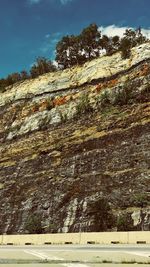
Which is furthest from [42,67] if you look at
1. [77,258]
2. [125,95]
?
[77,258]

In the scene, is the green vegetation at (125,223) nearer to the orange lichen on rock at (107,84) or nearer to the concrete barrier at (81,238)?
the concrete barrier at (81,238)

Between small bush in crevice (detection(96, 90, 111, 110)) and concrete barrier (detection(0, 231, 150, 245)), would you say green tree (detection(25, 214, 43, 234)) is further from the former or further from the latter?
small bush in crevice (detection(96, 90, 111, 110))

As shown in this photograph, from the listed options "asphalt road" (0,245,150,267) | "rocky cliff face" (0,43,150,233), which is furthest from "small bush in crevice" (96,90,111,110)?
"asphalt road" (0,245,150,267)

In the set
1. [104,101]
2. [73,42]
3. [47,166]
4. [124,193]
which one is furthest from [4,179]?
[73,42]

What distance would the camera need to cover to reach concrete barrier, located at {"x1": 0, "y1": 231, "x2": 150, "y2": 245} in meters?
33.8

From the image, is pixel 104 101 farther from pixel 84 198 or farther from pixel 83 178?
pixel 84 198

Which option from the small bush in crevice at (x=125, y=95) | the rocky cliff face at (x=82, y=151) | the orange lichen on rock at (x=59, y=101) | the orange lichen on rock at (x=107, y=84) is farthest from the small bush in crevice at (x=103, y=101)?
the orange lichen on rock at (x=59, y=101)

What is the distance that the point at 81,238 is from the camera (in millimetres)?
36906

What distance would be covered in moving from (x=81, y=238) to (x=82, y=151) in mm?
14769

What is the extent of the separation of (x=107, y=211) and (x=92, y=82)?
88.1ft

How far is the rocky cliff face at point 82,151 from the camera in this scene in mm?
40750

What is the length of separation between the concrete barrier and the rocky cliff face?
2.07 metres

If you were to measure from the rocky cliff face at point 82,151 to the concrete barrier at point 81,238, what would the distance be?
207cm

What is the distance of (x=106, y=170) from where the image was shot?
1775 inches
